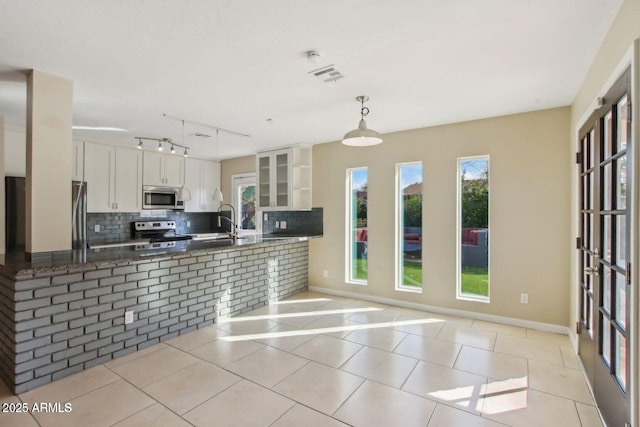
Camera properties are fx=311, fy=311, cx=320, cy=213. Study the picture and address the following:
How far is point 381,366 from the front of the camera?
2.65 metres

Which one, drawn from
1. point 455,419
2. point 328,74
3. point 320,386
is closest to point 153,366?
point 320,386

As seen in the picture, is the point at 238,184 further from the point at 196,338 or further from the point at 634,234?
the point at 634,234

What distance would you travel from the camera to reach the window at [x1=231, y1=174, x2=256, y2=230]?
6199 millimetres

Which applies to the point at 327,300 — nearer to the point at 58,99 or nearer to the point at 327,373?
the point at 327,373

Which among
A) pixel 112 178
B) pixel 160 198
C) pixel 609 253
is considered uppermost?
pixel 112 178

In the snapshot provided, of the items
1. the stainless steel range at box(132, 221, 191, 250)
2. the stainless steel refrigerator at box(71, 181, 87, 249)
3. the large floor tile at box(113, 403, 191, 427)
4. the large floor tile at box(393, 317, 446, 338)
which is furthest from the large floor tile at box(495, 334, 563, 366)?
the stainless steel refrigerator at box(71, 181, 87, 249)

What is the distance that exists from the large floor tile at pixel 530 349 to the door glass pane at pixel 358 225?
2003 millimetres

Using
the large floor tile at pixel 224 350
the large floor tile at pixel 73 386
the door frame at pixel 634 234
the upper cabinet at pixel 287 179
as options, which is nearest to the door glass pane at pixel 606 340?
the door frame at pixel 634 234

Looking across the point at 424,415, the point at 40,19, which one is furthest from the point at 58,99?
the point at 424,415

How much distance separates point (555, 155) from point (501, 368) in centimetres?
228

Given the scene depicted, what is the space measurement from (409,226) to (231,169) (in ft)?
12.7

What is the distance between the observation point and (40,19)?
1.83 m

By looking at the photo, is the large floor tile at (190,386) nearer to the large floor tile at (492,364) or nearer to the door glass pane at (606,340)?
the large floor tile at (492,364)

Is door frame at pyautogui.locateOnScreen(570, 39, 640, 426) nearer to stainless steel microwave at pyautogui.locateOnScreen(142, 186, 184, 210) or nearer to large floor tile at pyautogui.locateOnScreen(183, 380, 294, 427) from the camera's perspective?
large floor tile at pyautogui.locateOnScreen(183, 380, 294, 427)
